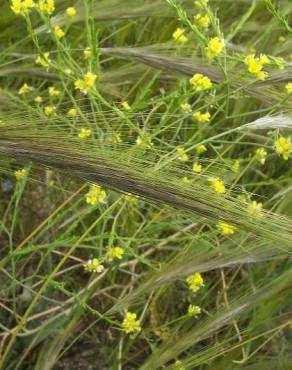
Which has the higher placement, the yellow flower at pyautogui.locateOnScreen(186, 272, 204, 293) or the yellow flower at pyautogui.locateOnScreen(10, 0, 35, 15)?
the yellow flower at pyautogui.locateOnScreen(10, 0, 35, 15)

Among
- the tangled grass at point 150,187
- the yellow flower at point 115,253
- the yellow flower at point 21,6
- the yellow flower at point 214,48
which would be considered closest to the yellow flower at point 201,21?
the tangled grass at point 150,187

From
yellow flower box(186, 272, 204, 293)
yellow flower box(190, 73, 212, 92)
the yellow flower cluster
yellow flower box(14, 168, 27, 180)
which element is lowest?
yellow flower box(186, 272, 204, 293)

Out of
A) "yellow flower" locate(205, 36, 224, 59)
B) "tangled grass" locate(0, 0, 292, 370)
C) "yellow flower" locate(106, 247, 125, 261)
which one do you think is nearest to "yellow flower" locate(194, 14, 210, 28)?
"tangled grass" locate(0, 0, 292, 370)

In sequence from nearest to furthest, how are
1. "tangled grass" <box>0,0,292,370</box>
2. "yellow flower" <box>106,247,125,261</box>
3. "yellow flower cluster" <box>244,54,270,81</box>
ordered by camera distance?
"tangled grass" <box>0,0,292,370</box> → "yellow flower cluster" <box>244,54,270,81</box> → "yellow flower" <box>106,247,125,261</box>

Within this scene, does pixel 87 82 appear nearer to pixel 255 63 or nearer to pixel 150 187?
pixel 255 63

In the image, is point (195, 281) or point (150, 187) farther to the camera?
point (195, 281)

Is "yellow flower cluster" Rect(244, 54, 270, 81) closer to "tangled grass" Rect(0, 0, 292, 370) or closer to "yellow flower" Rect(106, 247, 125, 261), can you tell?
"tangled grass" Rect(0, 0, 292, 370)

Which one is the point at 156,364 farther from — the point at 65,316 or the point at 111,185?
the point at 111,185

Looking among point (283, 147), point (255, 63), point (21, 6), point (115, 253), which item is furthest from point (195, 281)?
point (21, 6)

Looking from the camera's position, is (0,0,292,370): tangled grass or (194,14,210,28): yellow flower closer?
(0,0,292,370): tangled grass

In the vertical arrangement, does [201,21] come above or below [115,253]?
above

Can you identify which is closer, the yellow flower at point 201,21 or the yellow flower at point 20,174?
the yellow flower at point 20,174

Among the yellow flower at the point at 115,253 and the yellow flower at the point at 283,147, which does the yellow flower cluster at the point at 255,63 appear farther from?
the yellow flower at the point at 115,253
